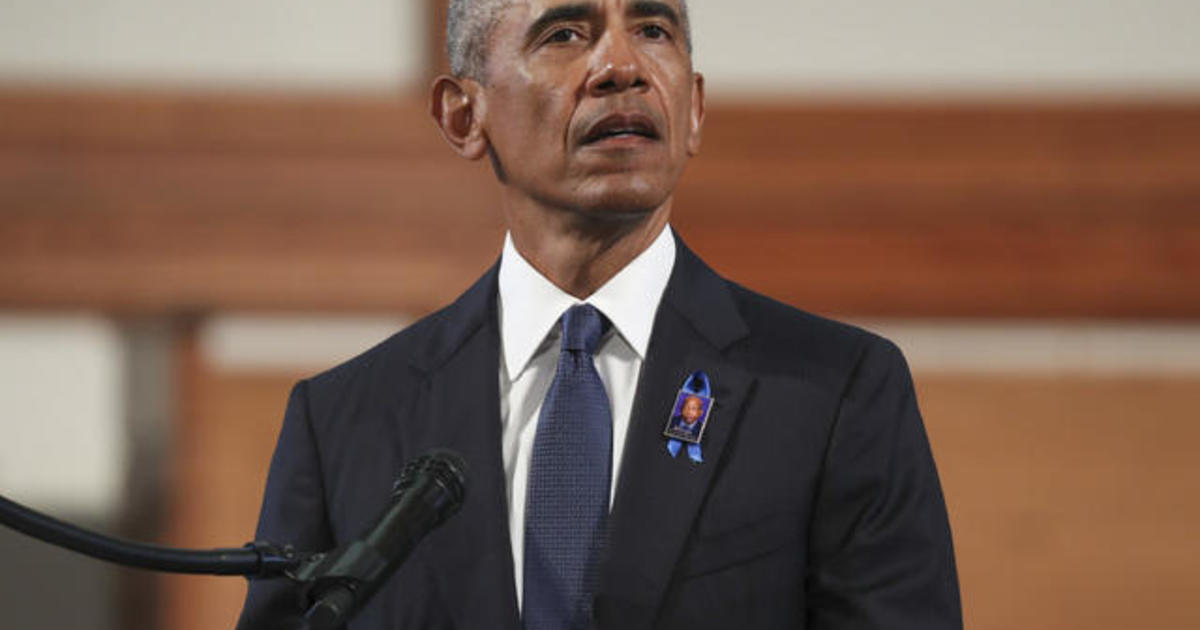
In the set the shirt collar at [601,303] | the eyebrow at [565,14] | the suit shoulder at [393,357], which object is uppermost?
the eyebrow at [565,14]

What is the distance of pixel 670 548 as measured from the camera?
2.44ft

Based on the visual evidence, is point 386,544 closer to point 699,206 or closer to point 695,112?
point 695,112

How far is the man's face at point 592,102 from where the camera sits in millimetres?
788

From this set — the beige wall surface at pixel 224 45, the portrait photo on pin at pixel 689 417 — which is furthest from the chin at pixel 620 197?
the beige wall surface at pixel 224 45

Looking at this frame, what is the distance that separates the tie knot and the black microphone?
0.16m

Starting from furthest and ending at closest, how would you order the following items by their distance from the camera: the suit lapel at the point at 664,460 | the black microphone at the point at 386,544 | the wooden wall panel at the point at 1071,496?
the wooden wall panel at the point at 1071,496
the suit lapel at the point at 664,460
the black microphone at the point at 386,544

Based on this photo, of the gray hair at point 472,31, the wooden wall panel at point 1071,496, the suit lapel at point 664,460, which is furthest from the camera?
the wooden wall panel at point 1071,496

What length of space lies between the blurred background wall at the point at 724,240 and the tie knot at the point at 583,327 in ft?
4.04

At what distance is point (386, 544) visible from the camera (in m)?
0.62

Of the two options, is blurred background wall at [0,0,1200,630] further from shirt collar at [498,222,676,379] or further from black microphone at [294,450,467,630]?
black microphone at [294,450,467,630]

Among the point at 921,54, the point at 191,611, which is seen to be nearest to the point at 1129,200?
the point at 921,54

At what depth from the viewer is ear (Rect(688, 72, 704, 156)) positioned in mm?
859

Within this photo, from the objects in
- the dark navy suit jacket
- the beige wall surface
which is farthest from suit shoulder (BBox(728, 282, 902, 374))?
the beige wall surface

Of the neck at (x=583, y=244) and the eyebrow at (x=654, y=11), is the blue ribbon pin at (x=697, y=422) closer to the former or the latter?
the neck at (x=583, y=244)
